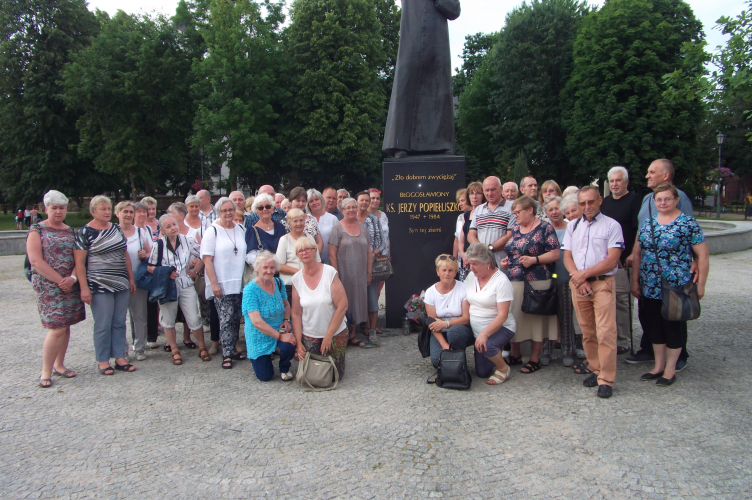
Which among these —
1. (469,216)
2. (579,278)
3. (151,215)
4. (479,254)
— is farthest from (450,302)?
(151,215)

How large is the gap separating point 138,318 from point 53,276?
3.82 feet

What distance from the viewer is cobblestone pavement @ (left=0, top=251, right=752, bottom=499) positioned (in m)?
3.08

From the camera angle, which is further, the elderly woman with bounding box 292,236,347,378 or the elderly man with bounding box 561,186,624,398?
the elderly woman with bounding box 292,236,347,378

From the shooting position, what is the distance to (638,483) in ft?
9.95

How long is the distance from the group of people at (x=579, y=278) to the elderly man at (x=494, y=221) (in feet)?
0.04

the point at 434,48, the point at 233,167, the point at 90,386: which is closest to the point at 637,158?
the point at 233,167

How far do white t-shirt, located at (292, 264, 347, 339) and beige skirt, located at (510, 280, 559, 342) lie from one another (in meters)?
1.75

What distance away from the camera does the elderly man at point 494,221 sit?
18.3ft

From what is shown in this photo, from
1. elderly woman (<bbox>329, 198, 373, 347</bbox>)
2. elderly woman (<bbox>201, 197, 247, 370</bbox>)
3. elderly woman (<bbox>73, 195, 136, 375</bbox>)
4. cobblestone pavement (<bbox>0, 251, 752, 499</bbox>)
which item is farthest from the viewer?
elderly woman (<bbox>329, 198, 373, 347</bbox>)

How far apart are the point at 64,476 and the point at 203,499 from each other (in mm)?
997

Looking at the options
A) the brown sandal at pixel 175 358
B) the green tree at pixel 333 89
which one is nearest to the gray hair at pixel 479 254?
the brown sandal at pixel 175 358

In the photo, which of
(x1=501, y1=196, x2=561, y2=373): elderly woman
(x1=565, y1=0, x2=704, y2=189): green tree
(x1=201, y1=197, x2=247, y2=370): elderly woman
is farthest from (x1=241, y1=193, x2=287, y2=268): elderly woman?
(x1=565, y1=0, x2=704, y2=189): green tree

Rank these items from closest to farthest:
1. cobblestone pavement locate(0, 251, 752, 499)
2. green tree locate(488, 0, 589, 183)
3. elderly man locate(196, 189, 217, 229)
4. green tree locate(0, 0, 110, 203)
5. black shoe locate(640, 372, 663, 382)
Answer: cobblestone pavement locate(0, 251, 752, 499) < black shoe locate(640, 372, 663, 382) < elderly man locate(196, 189, 217, 229) < green tree locate(0, 0, 110, 203) < green tree locate(488, 0, 589, 183)

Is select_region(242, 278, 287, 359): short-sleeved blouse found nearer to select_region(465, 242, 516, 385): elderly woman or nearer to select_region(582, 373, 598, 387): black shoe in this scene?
select_region(465, 242, 516, 385): elderly woman
